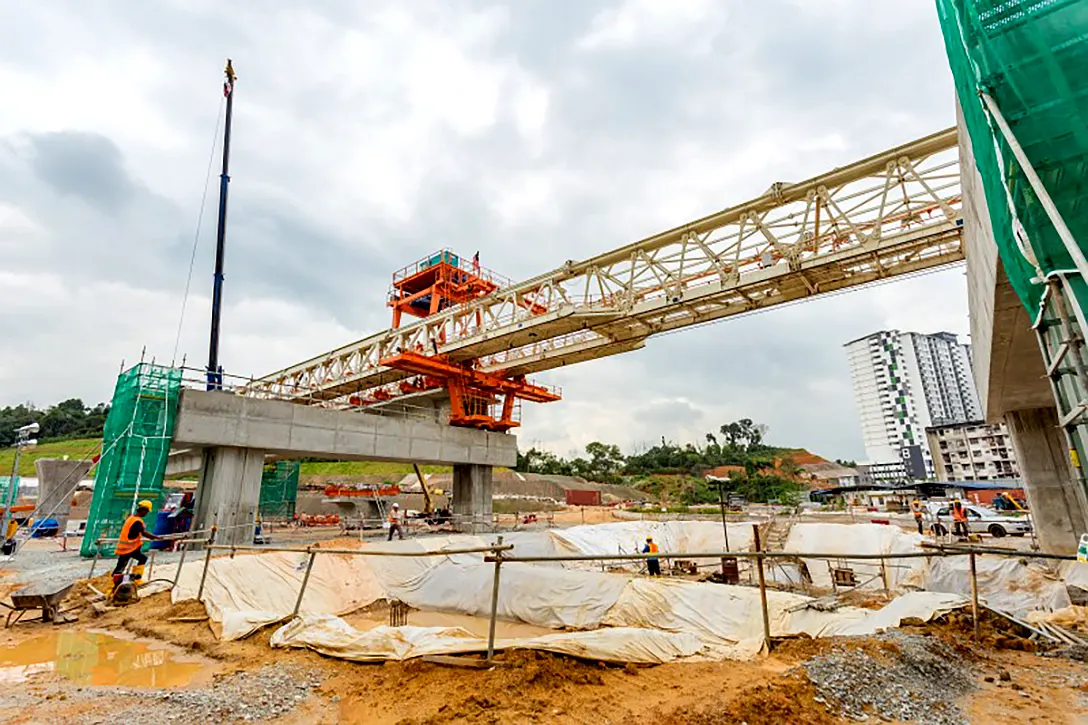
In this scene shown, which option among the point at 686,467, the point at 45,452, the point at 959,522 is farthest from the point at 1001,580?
the point at 45,452

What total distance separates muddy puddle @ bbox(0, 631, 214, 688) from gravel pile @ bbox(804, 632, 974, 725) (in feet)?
19.5

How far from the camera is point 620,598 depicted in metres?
9.58

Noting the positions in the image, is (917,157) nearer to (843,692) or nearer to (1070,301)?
(1070,301)

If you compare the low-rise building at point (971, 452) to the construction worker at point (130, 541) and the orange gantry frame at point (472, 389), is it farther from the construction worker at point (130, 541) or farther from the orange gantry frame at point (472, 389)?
the construction worker at point (130, 541)

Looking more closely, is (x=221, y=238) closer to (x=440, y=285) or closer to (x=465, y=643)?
(x=440, y=285)

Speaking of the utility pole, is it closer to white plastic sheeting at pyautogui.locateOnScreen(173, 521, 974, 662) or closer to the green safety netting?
white plastic sheeting at pyautogui.locateOnScreen(173, 521, 974, 662)

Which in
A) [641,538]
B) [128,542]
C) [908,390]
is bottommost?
[641,538]

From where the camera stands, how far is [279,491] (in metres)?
30.5

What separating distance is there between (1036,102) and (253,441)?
57.4 feet

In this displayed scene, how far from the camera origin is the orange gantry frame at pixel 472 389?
2156 cm

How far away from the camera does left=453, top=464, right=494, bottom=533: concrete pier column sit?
22.0 m

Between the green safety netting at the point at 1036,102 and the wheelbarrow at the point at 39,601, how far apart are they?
12.3m

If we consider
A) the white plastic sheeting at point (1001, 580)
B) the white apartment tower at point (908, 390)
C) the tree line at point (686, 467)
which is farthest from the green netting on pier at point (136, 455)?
→ the white apartment tower at point (908, 390)

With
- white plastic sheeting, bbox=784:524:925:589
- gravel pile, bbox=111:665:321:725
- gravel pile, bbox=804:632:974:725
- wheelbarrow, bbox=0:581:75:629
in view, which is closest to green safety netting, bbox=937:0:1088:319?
gravel pile, bbox=804:632:974:725
